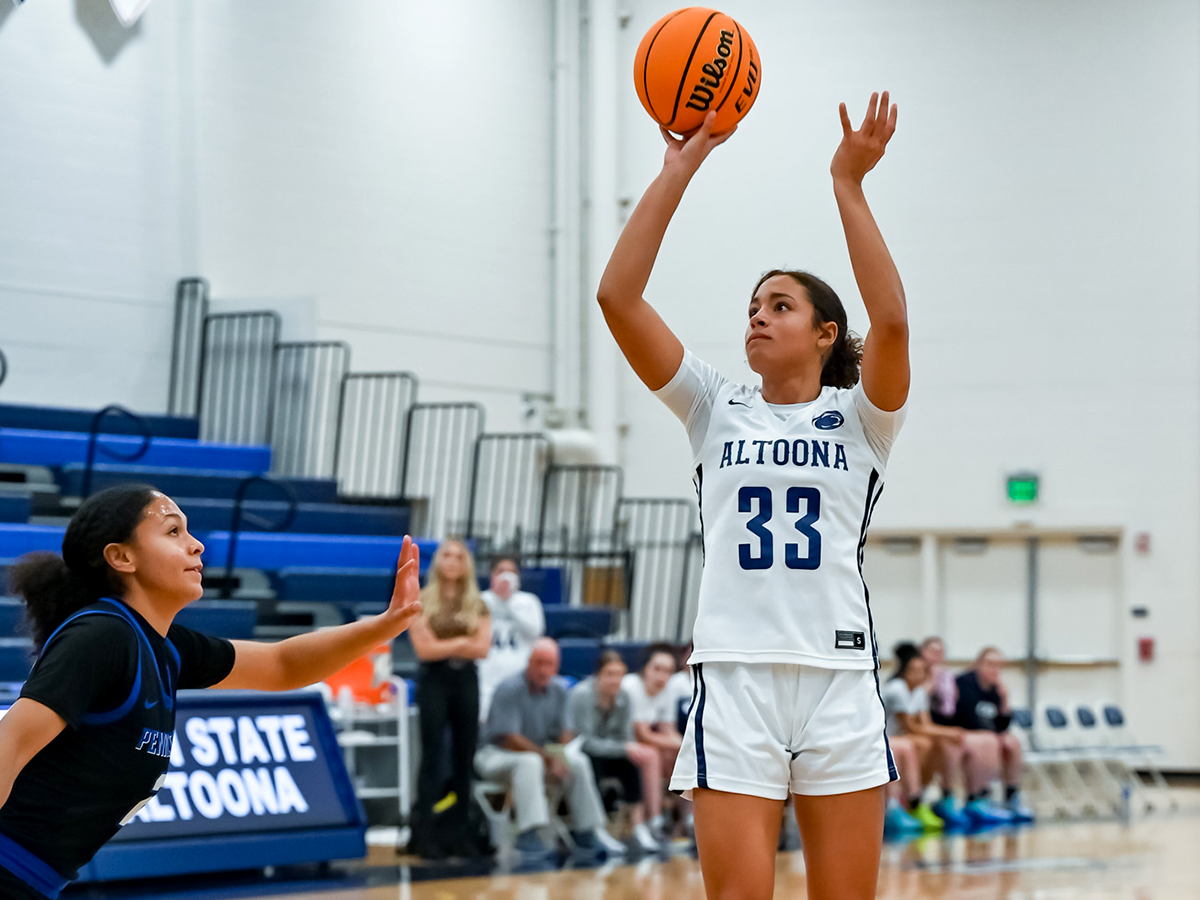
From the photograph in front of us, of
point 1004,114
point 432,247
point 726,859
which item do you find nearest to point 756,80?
point 726,859

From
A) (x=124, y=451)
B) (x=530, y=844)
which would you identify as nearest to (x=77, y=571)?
(x=530, y=844)

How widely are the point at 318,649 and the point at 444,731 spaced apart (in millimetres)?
5079

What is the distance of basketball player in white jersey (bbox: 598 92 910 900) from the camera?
2.66m

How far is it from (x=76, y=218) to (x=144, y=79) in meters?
1.24

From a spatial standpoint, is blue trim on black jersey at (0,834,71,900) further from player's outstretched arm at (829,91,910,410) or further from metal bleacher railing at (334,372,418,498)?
metal bleacher railing at (334,372,418,498)

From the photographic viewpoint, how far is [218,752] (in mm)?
6832

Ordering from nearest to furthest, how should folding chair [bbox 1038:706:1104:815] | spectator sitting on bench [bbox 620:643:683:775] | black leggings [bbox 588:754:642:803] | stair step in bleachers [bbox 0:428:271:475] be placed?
1. black leggings [bbox 588:754:642:803]
2. spectator sitting on bench [bbox 620:643:683:775]
3. stair step in bleachers [bbox 0:428:271:475]
4. folding chair [bbox 1038:706:1104:815]

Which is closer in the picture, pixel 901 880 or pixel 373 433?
pixel 901 880

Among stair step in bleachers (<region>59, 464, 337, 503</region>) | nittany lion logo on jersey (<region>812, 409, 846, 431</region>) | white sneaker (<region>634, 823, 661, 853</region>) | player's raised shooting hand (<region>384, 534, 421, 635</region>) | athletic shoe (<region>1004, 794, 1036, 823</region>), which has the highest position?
stair step in bleachers (<region>59, 464, 337, 503</region>)

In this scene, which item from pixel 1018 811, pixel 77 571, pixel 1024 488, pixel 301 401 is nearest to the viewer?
pixel 77 571

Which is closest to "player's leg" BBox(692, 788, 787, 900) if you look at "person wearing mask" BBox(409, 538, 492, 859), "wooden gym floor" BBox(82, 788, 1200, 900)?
"wooden gym floor" BBox(82, 788, 1200, 900)

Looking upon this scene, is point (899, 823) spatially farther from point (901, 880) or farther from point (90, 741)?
point (90, 741)

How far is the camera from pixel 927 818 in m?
10.4

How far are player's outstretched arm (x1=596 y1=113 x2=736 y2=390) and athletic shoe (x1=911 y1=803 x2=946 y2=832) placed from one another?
808 centimetres
